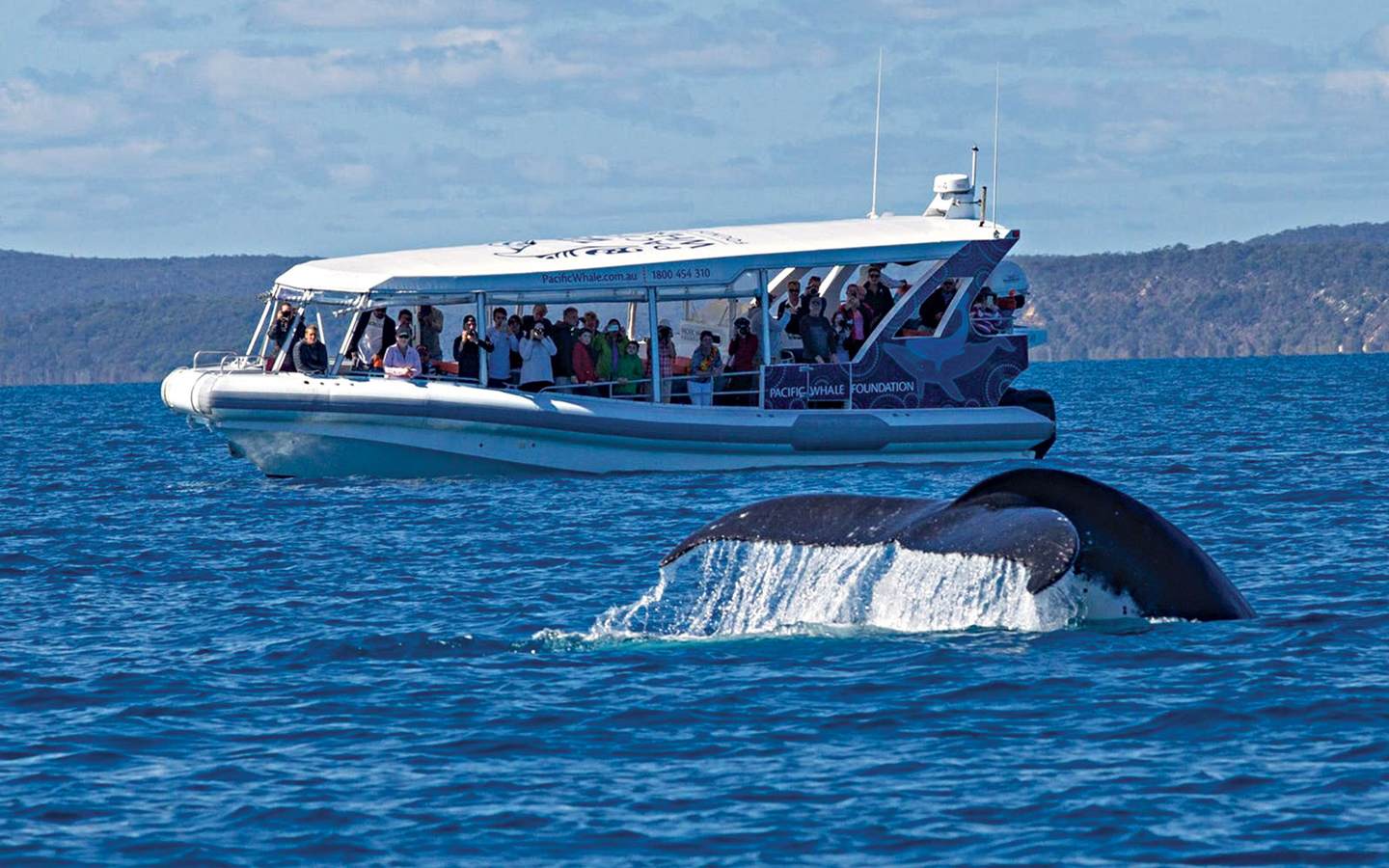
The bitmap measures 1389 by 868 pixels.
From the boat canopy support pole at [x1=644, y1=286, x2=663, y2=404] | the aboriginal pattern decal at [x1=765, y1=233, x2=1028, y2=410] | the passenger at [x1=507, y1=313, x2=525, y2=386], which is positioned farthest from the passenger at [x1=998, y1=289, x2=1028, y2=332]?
the passenger at [x1=507, y1=313, x2=525, y2=386]

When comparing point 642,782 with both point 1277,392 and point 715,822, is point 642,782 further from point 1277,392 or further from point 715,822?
point 1277,392

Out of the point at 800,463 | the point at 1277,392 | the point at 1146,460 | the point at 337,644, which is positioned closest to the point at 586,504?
the point at 800,463

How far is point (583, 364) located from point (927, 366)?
461cm

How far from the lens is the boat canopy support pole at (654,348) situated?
2612 centimetres

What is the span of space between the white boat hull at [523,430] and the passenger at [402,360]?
44 cm

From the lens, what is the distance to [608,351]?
89.0ft

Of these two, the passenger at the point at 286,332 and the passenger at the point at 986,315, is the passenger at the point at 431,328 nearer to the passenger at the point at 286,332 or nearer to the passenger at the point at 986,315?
the passenger at the point at 286,332

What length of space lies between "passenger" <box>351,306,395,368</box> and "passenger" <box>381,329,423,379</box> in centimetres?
63

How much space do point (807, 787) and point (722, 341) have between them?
19215 millimetres

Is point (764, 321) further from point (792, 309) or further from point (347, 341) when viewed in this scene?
point (347, 341)

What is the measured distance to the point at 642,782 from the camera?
34.7 feet

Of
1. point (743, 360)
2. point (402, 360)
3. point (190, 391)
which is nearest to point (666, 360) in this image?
point (743, 360)

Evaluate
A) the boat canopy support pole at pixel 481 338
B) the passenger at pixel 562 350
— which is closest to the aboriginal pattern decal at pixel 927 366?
the passenger at pixel 562 350

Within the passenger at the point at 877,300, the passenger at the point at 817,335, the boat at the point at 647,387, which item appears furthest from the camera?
the passenger at the point at 877,300
